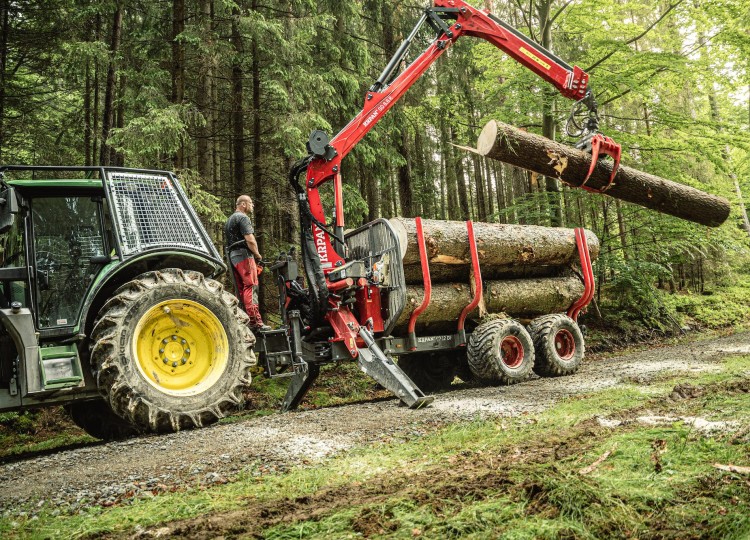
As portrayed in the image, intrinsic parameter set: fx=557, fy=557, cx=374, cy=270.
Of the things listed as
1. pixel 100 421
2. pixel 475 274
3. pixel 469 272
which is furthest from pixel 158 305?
pixel 469 272

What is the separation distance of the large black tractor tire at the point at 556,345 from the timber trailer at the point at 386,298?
16 mm

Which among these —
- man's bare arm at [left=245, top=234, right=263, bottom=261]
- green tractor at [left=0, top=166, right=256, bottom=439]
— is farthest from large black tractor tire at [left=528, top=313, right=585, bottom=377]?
green tractor at [left=0, top=166, right=256, bottom=439]

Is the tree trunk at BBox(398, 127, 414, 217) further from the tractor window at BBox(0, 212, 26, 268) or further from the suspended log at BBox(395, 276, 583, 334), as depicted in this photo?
the tractor window at BBox(0, 212, 26, 268)

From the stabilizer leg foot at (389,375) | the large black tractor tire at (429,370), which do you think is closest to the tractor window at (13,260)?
the stabilizer leg foot at (389,375)

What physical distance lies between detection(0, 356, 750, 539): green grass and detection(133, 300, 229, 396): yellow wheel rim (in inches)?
76.3

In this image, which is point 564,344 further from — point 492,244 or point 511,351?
point 492,244

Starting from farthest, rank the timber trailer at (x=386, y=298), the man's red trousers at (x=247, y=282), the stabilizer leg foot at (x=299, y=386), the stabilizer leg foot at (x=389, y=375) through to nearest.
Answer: the stabilizer leg foot at (x=299, y=386) < the timber trailer at (x=386, y=298) < the man's red trousers at (x=247, y=282) < the stabilizer leg foot at (x=389, y=375)

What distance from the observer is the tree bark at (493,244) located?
7.62 m

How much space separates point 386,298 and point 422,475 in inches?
178

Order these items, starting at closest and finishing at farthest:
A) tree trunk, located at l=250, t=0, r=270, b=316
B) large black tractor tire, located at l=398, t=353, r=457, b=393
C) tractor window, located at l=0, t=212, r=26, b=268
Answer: tractor window, located at l=0, t=212, r=26, b=268
large black tractor tire, located at l=398, t=353, r=457, b=393
tree trunk, located at l=250, t=0, r=270, b=316

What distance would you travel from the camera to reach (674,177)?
13.3m

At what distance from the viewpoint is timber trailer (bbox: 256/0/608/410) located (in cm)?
675

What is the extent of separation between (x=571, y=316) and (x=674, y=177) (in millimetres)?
6123

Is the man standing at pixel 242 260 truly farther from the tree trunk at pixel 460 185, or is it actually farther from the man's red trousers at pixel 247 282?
the tree trunk at pixel 460 185
